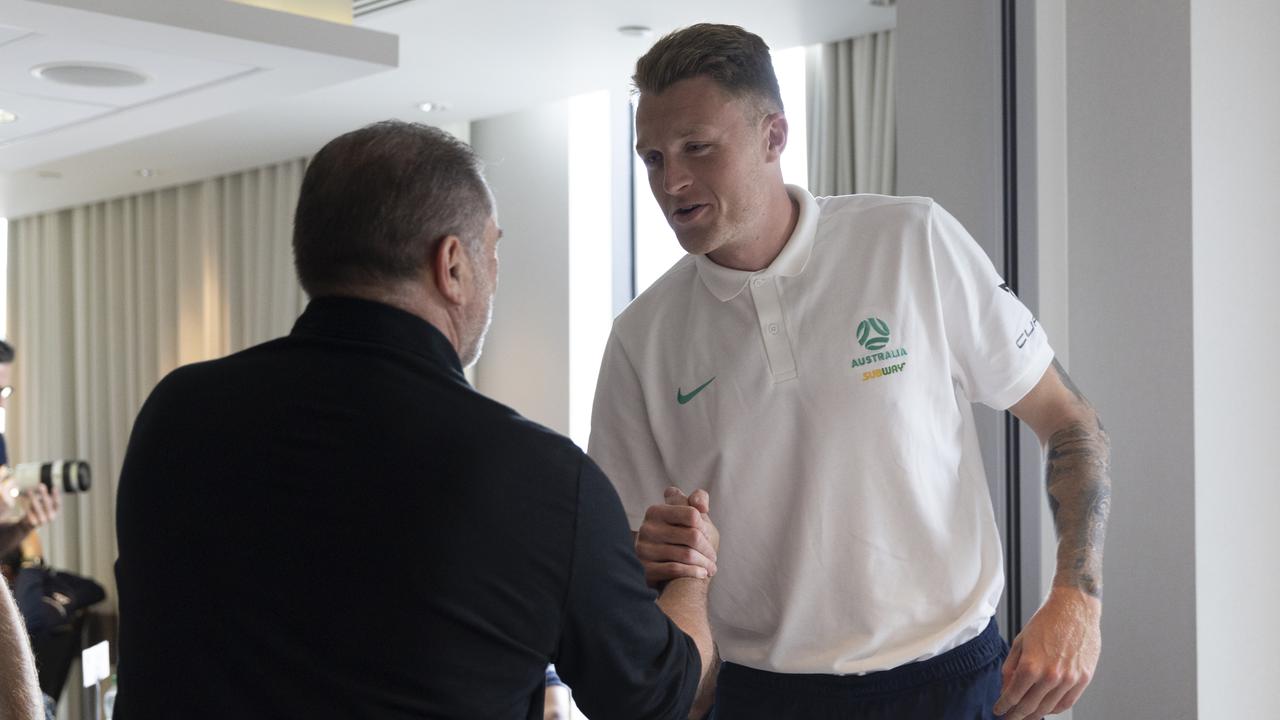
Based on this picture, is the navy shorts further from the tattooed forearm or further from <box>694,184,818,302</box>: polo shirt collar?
<box>694,184,818,302</box>: polo shirt collar

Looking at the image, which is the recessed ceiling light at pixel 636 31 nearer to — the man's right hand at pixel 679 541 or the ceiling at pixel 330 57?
the ceiling at pixel 330 57

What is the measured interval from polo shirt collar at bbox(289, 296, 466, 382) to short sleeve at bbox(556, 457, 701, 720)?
6.7 inches

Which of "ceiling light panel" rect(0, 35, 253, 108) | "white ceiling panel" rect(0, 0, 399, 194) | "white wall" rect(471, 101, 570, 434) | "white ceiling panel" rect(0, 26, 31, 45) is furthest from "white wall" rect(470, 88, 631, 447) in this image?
"white ceiling panel" rect(0, 26, 31, 45)

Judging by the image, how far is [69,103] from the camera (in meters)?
4.56

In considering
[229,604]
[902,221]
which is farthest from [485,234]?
[902,221]

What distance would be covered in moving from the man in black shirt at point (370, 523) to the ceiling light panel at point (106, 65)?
2.99 metres

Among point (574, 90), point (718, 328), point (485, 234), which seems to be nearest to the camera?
point (485, 234)

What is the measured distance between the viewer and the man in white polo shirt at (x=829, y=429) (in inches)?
61.5

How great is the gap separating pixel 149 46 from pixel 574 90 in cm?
234

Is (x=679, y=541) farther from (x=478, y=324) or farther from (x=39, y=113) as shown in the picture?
(x=39, y=113)

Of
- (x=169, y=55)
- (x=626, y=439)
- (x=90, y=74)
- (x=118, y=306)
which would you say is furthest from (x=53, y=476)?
(x=626, y=439)

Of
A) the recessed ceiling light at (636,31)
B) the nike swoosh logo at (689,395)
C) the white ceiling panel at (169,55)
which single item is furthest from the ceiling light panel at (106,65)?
the nike swoosh logo at (689,395)

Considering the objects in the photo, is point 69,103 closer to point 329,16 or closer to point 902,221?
point 329,16

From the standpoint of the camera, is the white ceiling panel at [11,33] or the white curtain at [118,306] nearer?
the white ceiling panel at [11,33]
